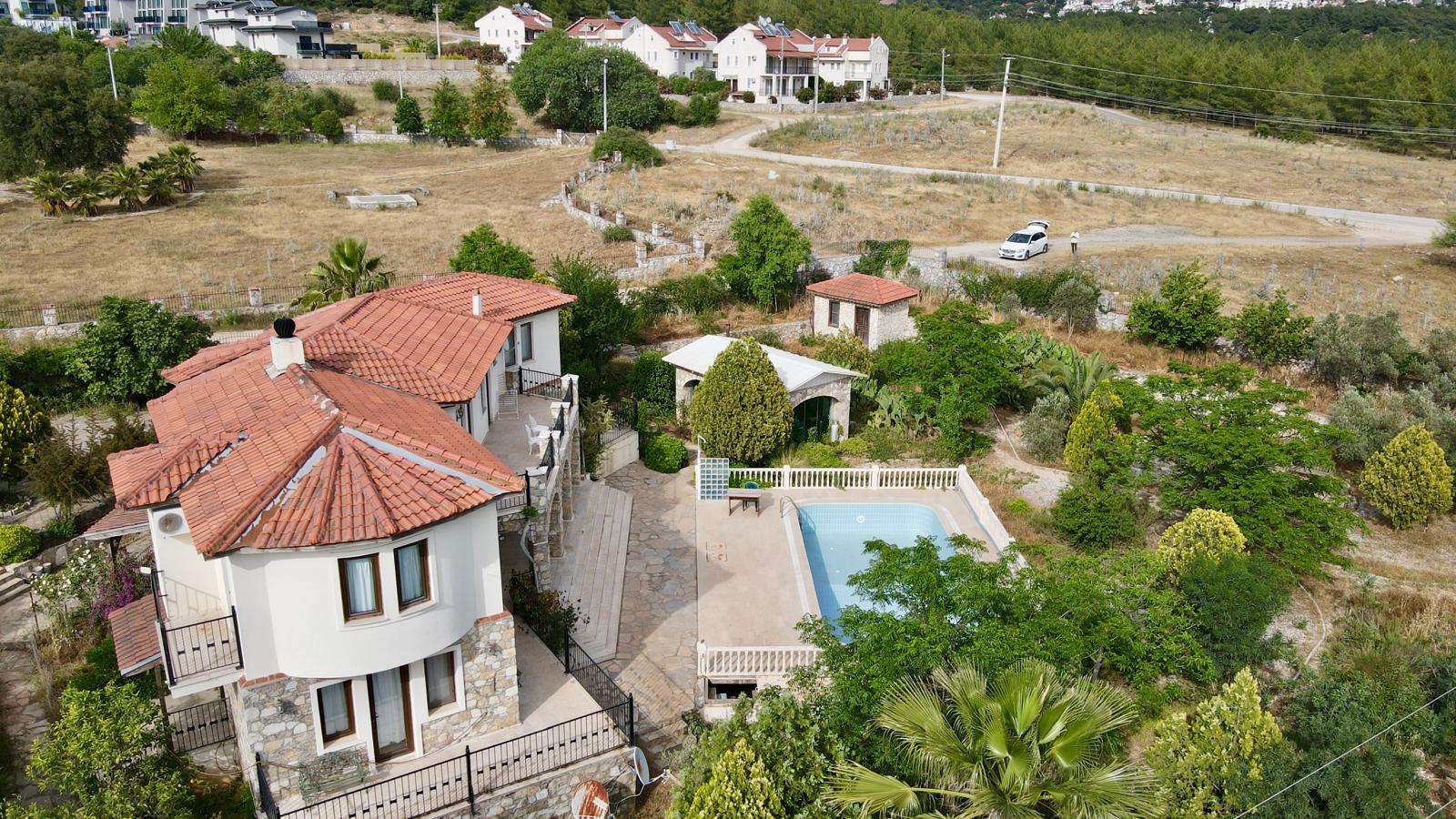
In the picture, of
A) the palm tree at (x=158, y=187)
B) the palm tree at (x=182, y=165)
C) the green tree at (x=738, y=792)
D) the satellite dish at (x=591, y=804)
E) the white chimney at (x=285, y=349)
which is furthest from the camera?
the palm tree at (x=182, y=165)

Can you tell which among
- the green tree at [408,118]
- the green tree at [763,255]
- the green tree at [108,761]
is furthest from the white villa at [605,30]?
the green tree at [108,761]

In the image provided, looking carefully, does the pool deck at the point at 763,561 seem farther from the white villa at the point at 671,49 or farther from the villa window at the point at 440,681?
the white villa at the point at 671,49

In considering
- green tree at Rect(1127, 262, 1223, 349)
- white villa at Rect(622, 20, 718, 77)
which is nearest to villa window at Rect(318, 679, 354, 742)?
green tree at Rect(1127, 262, 1223, 349)

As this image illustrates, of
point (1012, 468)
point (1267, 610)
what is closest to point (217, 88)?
point (1012, 468)

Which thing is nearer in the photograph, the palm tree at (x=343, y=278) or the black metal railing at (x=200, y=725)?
the black metal railing at (x=200, y=725)

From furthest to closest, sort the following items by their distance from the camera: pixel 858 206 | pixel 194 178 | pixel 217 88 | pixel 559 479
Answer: pixel 217 88 < pixel 194 178 < pixel 858 206 < pixel 559 479

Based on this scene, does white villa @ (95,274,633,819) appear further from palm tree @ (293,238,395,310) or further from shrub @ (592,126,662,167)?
shrub @ (592,126,662,167)

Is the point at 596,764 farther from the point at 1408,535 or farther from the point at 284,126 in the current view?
the point at 284,126
